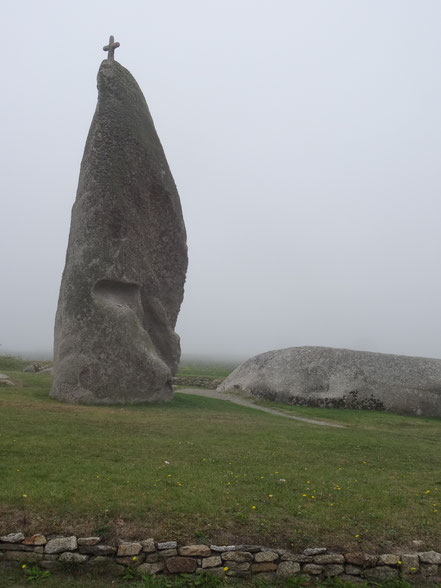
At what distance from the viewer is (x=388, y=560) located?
796cm

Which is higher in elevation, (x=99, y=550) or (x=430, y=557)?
(x=430, y=557)

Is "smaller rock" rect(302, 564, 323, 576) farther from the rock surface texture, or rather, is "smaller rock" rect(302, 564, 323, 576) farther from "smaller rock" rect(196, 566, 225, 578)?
the rock surface texture

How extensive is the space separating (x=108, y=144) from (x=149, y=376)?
1014 centimetres

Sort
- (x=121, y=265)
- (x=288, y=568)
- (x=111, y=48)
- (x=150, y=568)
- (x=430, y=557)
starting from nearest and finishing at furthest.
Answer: (x=150, y=568) → (x=288, y=568) → (x=430, y=557) → (x=121, y=265) → (x=111, y=48)

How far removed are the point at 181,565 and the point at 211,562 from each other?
440 millimetres

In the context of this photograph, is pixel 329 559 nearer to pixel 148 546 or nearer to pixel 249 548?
pixel 249 548

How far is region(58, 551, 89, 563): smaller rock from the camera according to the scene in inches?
297

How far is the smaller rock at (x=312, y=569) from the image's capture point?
25.4 feet

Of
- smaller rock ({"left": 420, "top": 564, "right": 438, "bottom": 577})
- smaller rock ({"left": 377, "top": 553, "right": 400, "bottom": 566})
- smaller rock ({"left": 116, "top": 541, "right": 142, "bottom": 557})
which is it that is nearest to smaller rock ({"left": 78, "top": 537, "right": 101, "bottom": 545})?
smaller rock ({"left": 116, "top": 541, "right": 142, "bottom": 557})

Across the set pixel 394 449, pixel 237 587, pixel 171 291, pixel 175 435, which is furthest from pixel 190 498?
pixel 171 291

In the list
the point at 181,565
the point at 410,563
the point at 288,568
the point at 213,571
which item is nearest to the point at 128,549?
the point at 181,565

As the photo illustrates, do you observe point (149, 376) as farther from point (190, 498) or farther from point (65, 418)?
point (190, 498)

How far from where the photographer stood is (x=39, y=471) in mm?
10031

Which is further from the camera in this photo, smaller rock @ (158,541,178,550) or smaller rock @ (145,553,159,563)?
smaller rock @ (158,541,178,550)
